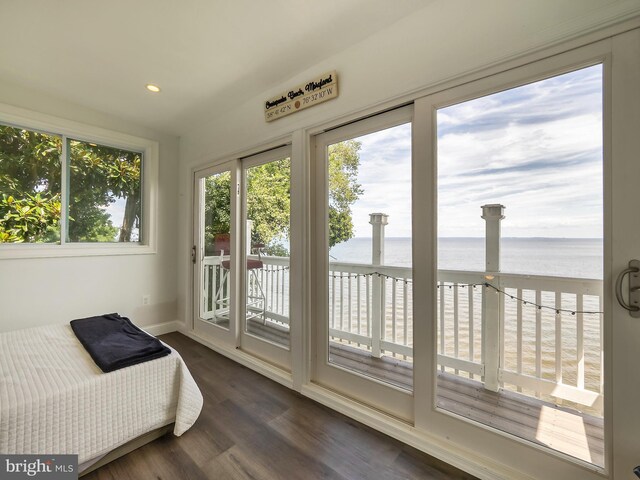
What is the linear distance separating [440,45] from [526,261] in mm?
1283

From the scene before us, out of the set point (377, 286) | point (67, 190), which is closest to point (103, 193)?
point (67, 190)

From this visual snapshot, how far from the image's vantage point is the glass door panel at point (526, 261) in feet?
4.27

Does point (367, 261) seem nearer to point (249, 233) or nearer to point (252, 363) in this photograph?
point (249, 233)

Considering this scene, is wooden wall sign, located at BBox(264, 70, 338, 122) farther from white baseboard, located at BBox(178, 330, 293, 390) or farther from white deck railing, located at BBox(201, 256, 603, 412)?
white baseboard, located at BBox(178, 330, 293, 390)

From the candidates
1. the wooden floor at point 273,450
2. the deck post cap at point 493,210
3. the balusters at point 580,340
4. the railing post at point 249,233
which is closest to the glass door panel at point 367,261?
the wooden floor at point 273,450

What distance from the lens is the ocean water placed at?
1306 millimetres

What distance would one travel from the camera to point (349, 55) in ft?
6.41

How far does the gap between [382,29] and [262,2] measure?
0.75 m

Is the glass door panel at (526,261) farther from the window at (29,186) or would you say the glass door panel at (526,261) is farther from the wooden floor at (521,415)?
the window at (29,186)

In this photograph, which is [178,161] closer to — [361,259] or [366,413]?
[361,259]

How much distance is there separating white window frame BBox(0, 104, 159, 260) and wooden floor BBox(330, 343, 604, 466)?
314 centimetres

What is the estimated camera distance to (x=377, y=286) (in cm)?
214

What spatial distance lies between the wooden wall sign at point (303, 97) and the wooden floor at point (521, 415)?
2036 mm

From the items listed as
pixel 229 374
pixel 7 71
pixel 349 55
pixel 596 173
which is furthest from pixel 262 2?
pixel 229 374
